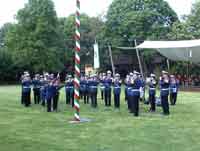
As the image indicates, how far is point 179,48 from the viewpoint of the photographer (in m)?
29.7

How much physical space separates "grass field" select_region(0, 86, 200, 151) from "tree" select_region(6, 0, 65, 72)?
117 ft

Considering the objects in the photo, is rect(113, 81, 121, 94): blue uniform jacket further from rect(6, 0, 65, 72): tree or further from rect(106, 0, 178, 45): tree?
rect(6, 0, 65, 72): tree

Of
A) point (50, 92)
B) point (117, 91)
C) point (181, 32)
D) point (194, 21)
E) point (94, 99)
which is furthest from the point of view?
point (194, 21)

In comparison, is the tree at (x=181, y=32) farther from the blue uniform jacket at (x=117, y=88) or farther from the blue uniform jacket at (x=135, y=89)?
the blue uniform jacket at (x=135, y=89)

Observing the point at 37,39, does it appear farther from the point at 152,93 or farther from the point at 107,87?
the point at 152,93

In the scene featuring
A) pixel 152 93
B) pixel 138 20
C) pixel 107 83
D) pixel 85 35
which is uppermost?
pixel 138 20

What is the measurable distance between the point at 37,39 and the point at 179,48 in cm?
2596

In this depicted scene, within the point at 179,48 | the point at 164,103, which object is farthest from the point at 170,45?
the point at 164,103

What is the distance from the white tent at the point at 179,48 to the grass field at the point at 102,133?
47.9 feet

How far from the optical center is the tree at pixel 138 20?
150 feet

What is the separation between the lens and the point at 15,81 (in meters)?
58.1

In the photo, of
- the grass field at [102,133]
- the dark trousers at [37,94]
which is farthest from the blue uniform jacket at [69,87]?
the grass field at [102,133]

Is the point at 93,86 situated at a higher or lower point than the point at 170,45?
lower

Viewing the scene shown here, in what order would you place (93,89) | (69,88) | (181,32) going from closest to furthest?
(93,89)
(69,88)
(181,32)
